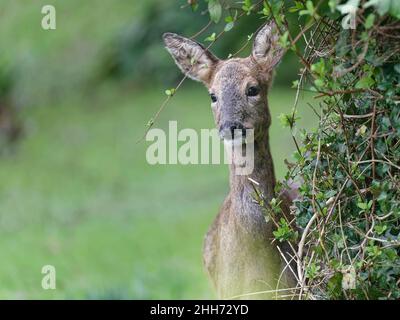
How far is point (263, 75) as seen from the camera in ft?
22.3

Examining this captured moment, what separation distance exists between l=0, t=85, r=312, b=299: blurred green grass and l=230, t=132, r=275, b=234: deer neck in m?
1.96

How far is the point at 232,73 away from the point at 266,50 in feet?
1.05

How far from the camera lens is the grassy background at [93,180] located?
10109 millimetres

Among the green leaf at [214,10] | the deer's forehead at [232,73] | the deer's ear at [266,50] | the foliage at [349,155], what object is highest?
the deer's ear at [266,50]

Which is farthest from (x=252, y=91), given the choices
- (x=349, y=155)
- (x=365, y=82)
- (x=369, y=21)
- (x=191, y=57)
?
(x=369, y=21)

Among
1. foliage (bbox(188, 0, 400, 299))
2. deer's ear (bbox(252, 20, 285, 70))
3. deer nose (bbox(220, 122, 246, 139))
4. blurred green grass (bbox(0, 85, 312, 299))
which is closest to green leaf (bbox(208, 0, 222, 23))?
foliage (bbox(188, 0, 400, 299))

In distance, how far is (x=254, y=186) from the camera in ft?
21.4

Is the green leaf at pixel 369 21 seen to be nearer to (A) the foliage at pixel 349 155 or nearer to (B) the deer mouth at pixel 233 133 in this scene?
(A) the foliage at pixel 349 155

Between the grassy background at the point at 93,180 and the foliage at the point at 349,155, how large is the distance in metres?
2.82

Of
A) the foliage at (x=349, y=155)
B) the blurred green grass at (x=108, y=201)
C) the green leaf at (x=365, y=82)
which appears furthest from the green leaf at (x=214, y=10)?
the blurred green grass at (x=108, y=201)

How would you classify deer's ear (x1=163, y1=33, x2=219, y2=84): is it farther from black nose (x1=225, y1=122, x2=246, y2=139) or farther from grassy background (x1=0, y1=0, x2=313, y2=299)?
grassy background (x1=0, y1=0, x2=313, y2=299)

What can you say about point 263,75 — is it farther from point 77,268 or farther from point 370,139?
point 77,268

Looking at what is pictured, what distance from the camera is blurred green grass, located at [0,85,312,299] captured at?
9.80 meters

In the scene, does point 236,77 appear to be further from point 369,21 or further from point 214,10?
point 369,21
